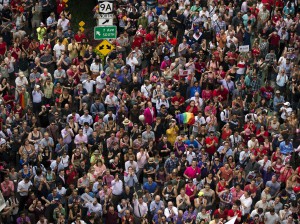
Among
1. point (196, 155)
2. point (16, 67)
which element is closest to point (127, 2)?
point (16, 67)

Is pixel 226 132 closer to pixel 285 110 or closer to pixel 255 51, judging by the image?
pixel 285 110

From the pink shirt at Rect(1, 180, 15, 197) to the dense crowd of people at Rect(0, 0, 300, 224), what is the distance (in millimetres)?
31

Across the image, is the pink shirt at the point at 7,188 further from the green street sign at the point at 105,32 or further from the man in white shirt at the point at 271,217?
the man in white shirt at the point at 271,217

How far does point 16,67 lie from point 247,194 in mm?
10839

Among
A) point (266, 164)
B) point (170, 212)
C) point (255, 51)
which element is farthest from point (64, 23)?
point (170, 212)

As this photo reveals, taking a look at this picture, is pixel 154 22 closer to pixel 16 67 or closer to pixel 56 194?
pixel 16 67

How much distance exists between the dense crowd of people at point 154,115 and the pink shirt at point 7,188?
1.2 inches

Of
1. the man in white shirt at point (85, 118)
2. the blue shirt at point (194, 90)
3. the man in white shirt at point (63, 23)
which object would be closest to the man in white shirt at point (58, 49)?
the man in white shirt at point (63, 23)

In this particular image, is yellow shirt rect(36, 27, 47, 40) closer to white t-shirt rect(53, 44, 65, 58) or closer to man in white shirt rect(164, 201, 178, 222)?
white t-shirt rect(53, 44, 65, 58)

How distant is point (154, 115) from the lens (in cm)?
4116

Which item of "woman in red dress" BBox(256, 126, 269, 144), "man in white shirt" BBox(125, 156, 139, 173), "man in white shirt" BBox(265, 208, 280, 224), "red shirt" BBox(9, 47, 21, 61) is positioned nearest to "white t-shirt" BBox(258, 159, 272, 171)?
"woman in red dress" BBox(256, 126, 269, 144)

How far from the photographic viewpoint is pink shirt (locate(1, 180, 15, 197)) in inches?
1489

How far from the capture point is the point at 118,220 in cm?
3741

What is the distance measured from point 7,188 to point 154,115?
6094 mm
